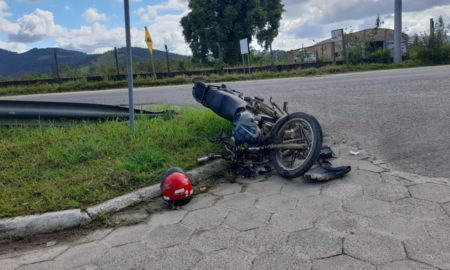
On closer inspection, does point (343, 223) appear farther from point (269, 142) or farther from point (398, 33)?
point (398, 33)

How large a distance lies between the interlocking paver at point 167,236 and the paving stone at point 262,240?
37 centimetres

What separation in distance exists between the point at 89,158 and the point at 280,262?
97.5 inches

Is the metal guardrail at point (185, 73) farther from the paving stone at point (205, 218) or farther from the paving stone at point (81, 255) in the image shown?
the paving stone at point (81, 255)

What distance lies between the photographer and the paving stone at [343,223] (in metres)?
2.30

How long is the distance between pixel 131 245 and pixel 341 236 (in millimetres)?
1315

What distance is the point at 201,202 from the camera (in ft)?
9.87

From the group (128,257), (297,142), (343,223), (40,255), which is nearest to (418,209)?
(343,223)

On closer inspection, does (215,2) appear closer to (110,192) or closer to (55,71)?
(55,71)

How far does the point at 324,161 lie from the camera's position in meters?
3.57

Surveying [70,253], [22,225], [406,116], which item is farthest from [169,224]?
[406,116]

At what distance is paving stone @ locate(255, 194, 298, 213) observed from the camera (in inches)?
107

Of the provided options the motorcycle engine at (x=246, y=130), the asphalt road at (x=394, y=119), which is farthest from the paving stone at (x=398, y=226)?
the motorcycle engine at (x=246, y=130)

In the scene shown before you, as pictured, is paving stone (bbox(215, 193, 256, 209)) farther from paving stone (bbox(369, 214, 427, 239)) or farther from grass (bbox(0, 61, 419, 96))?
grass (bbox(0, 61, 419, 96))

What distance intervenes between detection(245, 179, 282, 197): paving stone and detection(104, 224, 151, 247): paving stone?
0.97 meters
